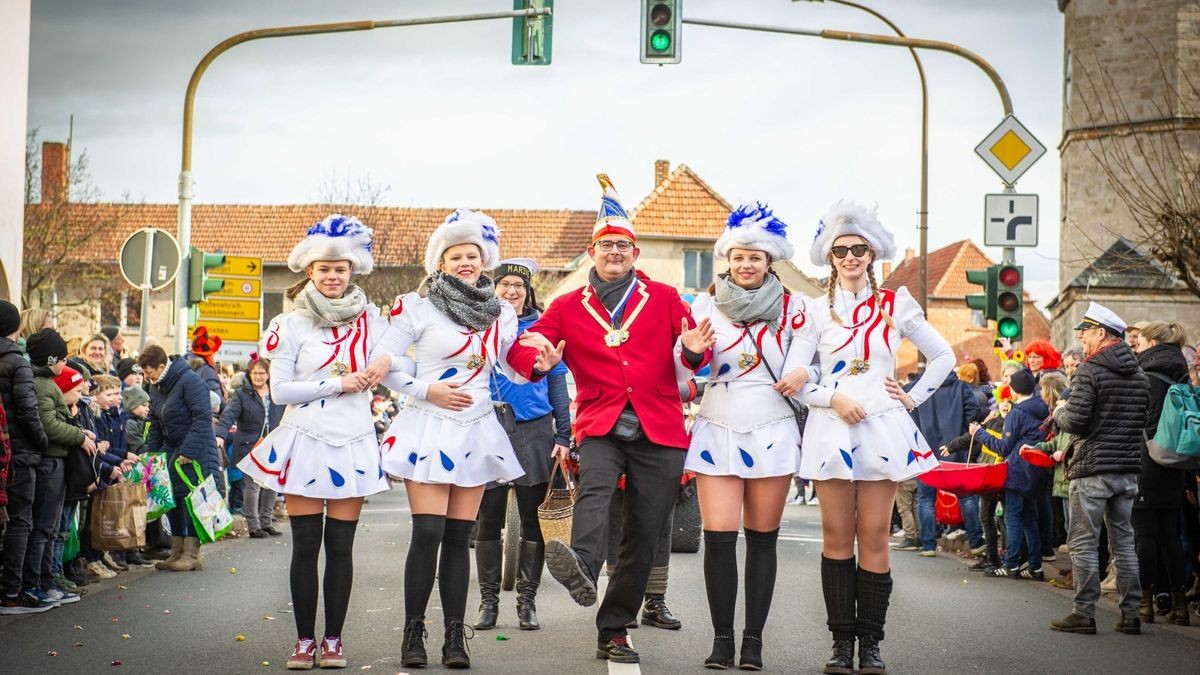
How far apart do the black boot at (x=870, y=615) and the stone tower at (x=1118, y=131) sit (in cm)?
2889

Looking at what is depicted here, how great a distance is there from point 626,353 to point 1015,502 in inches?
279

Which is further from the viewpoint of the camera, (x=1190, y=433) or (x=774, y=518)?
(x=1190, y=433)

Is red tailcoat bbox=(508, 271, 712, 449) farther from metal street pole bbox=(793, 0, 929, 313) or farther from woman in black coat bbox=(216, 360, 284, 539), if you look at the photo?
metal street pole bbox=(793, 0, 929, 313)

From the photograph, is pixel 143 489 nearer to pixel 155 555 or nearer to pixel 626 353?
pixel 155 555

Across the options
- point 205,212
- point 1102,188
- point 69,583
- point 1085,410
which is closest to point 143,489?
point 69,583

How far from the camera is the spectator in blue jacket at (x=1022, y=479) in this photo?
13.8m

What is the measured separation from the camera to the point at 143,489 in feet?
40.9

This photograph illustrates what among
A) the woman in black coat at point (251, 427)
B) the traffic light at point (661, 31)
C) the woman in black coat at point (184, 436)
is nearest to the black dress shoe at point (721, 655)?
the woman in black coat at point (184, 436)

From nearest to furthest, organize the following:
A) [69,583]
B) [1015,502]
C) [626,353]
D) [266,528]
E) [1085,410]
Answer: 1. [626,353]
2. [1085,410]
3. [69,583]
4. [1015,502]
5. [266,528]

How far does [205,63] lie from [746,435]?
13.1 m

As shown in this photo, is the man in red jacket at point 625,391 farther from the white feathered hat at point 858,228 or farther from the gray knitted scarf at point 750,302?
the white feathered hat at point 858,228

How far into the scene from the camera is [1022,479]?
45.3 ft

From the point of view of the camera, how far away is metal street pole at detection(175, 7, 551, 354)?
18297mm

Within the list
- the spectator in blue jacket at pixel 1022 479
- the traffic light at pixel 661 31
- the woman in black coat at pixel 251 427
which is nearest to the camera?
the spectator in blue jacket at pixel 1022 479
